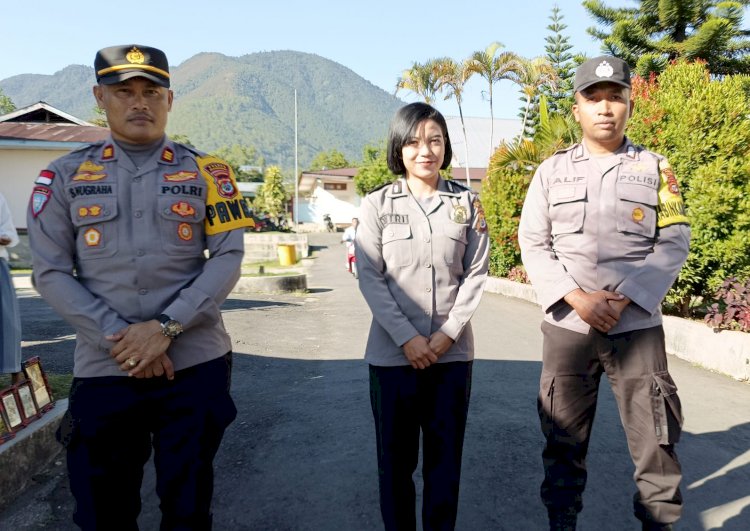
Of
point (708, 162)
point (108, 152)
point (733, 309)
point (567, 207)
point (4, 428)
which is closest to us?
point (108, 152)

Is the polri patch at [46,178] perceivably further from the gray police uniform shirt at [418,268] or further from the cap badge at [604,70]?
the cap badge at [604,70]

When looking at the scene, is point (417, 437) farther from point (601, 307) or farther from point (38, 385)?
point (38, 385)

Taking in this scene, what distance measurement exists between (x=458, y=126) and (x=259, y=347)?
1869 inches

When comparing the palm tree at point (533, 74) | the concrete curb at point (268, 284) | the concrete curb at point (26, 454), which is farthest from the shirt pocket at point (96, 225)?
the palm tree at point (533, 74)

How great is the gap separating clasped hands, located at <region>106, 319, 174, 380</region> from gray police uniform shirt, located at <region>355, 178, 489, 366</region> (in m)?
0.86

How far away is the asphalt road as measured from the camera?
2818 millimetres

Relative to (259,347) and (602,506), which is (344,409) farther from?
(259,347)

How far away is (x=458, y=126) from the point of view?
5144 cm

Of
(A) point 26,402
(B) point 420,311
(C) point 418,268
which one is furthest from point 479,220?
(A) point 26,402

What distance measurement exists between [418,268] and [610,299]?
30.9 inches

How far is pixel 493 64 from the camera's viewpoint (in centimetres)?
2409

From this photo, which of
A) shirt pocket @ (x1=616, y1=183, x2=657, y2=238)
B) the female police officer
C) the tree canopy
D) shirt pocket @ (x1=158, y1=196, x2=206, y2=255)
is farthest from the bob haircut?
the tree canopy

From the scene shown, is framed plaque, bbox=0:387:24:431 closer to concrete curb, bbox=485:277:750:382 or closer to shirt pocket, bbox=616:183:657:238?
shirt pocket, bbox=616:183:657:238

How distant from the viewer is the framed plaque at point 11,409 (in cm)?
317
